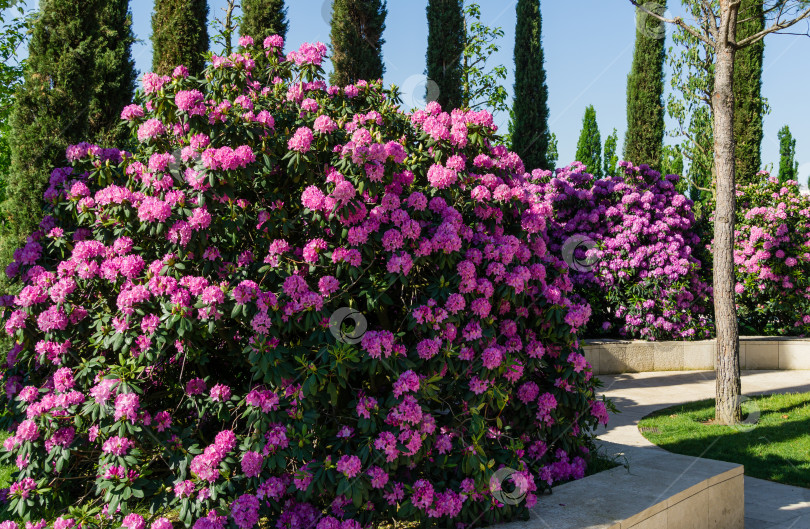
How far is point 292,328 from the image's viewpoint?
3.02 metres

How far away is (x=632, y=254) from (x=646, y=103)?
711cm

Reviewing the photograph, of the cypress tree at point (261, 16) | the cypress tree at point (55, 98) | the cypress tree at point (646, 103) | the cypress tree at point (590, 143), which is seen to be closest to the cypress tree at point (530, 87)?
the cypress tree at point (646, 103)

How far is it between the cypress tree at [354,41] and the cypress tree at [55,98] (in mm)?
5861

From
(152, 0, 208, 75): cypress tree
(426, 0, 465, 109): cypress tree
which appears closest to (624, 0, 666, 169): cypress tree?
(426, 0, 465, 109): cypress tree

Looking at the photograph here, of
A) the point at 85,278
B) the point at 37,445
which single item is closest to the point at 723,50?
the point at 85,278

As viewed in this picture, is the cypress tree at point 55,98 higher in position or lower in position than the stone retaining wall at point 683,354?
higher

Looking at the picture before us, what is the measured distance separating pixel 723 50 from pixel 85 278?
256 inches

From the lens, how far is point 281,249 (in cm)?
319

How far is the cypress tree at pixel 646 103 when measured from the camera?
50.5 ft

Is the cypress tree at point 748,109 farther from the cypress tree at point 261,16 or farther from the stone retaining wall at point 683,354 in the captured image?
the cypress tree at point 261,16

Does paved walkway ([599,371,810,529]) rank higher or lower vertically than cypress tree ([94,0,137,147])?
→ lower

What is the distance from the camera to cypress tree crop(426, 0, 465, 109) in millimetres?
13609

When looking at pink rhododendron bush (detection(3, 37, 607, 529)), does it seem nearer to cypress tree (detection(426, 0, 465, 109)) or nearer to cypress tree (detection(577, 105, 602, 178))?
cypress tree (detection(426, 0, 465, 109))

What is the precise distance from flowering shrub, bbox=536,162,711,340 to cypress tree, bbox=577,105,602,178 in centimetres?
1732
